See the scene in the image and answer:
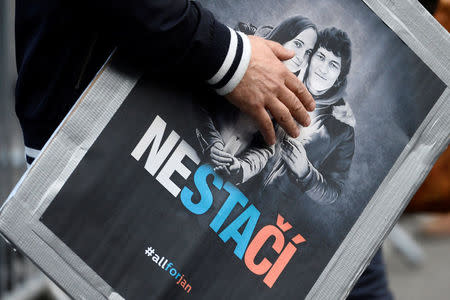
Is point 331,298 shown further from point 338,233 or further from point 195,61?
point 195,61

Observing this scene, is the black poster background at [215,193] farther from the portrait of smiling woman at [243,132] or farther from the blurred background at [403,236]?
the blurred background at [403,236]

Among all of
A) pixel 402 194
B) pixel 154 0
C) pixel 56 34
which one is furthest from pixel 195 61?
pixel 402 194

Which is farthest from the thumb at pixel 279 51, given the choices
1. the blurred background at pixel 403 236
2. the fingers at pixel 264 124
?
the blurred background at pixel 403 236

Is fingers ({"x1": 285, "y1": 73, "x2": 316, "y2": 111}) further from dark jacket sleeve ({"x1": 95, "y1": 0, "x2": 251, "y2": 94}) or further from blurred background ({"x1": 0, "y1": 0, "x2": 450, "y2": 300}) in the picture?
blurred background ({"x1": 0, "y1": 0, "x2": 450, "y2": 300})

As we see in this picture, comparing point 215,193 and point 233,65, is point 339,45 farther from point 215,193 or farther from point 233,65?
point 215,193

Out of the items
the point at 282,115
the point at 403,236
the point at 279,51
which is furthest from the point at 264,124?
the point at 403,236

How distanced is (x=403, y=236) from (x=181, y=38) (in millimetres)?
3467

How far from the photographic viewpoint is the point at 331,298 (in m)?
1.12

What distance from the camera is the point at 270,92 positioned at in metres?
1.07

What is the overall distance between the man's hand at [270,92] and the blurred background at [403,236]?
46cm

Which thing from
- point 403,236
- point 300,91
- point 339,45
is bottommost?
point 403,236

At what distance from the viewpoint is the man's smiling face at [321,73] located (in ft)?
3.72

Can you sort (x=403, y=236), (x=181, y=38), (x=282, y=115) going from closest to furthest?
(x=181, y=38) → (x=282, y=115) → (x=403, y=236)

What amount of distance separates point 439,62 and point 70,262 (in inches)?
33.2
